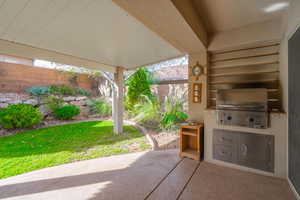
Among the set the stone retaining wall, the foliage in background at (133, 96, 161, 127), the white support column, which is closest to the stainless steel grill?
the foliage in background at (133, 96, 161, 127)

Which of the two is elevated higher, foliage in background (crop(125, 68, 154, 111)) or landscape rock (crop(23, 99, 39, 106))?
foliage in background (crop(125, 68, 154, 111))

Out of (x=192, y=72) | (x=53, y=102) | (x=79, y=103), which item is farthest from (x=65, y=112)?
(x=192, y=72)

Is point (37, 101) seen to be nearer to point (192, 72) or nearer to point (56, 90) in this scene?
point (56, 90)

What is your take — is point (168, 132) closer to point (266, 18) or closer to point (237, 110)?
point (237, 110)

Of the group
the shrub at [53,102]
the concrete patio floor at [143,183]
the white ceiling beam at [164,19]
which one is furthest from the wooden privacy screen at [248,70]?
the shrub at [53,102]

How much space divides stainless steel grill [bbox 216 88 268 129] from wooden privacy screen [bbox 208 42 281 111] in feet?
0.63

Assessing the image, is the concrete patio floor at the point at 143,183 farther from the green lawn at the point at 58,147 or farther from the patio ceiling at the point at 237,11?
the patio ceiling at the point at 237,11

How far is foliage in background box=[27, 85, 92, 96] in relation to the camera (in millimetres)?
5470

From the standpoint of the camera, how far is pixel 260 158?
192cm

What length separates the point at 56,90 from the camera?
20.1ft

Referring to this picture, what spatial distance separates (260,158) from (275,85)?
1208 millimetres

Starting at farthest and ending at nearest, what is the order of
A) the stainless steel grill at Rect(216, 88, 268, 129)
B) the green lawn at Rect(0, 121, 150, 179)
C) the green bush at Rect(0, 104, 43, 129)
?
1. the green bush at Rect(0, 104, 43, 129)
2. the green lawn at Rect(0, 121, 150, 179)
3. the stainless steel grill at Rect(216, 88, 268, 129)

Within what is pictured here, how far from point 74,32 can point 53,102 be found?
15.5 feet

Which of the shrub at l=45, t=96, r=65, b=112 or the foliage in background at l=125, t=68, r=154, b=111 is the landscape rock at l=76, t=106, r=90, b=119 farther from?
the foliage in background at l=125, t=68, r=154, b=111
